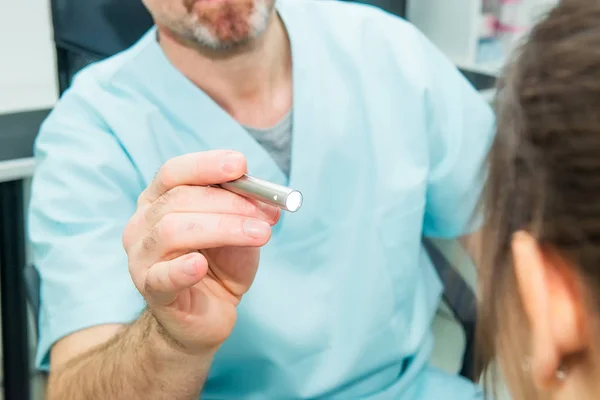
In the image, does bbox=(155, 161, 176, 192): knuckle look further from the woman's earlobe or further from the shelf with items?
the shelf with items

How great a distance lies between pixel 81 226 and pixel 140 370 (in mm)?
194

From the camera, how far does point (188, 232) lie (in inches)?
18.1

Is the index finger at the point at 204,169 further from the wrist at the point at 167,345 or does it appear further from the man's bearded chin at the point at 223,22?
the man's bearded chin at the point at 223,22

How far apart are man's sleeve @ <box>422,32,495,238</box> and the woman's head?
462 mm

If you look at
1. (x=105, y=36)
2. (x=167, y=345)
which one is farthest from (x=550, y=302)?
(x=105, y=36)

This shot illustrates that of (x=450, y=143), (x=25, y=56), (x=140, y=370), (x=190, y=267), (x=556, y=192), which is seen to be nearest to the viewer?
(x=556, y=192)

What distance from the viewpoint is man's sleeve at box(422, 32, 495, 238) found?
87 cm

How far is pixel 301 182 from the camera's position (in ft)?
2.47

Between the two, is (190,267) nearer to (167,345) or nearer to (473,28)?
(167,345)

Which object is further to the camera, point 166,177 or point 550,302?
point 166,177

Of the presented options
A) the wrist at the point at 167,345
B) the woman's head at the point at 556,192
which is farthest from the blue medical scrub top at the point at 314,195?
the woman's head at the point at 556,192

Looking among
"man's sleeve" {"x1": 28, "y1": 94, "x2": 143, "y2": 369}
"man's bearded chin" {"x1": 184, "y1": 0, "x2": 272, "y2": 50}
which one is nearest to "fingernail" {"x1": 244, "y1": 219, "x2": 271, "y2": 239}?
"man's sleeve" {"x1": 28, "y1": 94, "x2": 143, "y2": 369}

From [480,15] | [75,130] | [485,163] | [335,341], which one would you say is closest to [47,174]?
[75,130]

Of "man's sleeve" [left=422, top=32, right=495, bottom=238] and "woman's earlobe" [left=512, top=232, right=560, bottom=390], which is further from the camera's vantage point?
"man's sleeve" [left=422, top=32, right=495, bottom=238]
